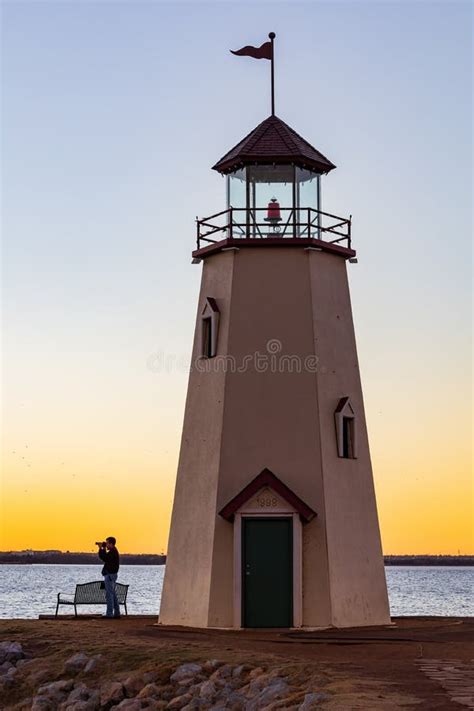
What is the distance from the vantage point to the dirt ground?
14.1 meters

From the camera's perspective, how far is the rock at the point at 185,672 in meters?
16.7

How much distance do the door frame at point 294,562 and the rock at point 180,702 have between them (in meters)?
7.28

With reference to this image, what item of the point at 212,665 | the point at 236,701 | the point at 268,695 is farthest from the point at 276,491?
the point at 268,695

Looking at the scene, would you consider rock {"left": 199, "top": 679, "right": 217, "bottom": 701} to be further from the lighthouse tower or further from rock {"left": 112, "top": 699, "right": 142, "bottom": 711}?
the lighthouse tower

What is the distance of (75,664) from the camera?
59.6 feet

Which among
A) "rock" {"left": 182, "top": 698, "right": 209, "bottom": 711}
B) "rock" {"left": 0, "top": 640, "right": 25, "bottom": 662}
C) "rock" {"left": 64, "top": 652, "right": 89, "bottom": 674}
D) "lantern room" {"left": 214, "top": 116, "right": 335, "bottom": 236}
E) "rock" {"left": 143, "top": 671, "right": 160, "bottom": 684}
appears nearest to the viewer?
"rock" {"left": 182, "top": 698, "right": 209, "bottom": 711}

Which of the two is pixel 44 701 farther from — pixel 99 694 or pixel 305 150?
pixel 305 150

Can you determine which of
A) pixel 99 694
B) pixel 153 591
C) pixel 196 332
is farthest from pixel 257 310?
pixel 153 591

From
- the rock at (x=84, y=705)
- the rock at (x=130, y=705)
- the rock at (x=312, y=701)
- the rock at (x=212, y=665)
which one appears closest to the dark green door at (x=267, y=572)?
the rock at (x=212, y=665)

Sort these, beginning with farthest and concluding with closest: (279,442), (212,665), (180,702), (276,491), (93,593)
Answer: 1. (93,593)
2. (279,442)
3. (276,491)
4. (212,665)
5. (180,702)

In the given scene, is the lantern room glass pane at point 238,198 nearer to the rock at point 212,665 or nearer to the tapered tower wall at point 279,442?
the tapered tower wall at point 279,442

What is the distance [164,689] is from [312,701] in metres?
3.46

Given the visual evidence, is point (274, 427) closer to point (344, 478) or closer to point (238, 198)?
point (344, 478)

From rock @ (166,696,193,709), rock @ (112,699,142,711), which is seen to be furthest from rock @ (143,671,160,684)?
rock @ (166,696,193,709)
